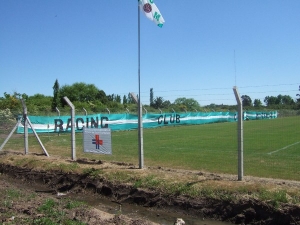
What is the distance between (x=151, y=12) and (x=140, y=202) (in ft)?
16.4

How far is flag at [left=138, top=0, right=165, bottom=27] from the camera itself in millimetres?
9289

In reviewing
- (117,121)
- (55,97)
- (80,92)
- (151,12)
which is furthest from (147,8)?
(80,92)

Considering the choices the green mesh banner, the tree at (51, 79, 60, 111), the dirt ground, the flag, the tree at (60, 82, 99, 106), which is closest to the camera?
the dirt ground

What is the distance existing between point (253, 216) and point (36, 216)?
12.6 feet

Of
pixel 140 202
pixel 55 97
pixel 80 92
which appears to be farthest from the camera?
pixel 80 92

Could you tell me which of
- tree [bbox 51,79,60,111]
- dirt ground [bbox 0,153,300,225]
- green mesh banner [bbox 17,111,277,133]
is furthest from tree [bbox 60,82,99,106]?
dirt ground [bbox 0,153,300,225]

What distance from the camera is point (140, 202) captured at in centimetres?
764

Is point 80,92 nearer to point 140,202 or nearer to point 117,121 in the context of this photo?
point 117,121

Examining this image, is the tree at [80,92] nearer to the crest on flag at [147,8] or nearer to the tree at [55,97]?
the tree at [55,97]

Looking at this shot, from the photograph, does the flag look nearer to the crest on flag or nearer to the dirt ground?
the crest on flag

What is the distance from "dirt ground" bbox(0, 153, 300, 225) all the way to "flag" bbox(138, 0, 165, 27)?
13.2 feet

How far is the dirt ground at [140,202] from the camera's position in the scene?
5.98m

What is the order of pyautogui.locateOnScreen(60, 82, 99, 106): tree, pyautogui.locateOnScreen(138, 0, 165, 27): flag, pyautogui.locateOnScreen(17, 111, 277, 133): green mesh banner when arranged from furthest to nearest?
pyautogui.locateOnScreen(60, 82, 99, 106): tree < pyautogui.locateOnScreen(17, 111, 277, 133): green mesh banner < pyautogui.locateOnScreen(138, 0, 165, 27): flag

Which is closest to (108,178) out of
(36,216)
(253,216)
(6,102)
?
(36,216)
